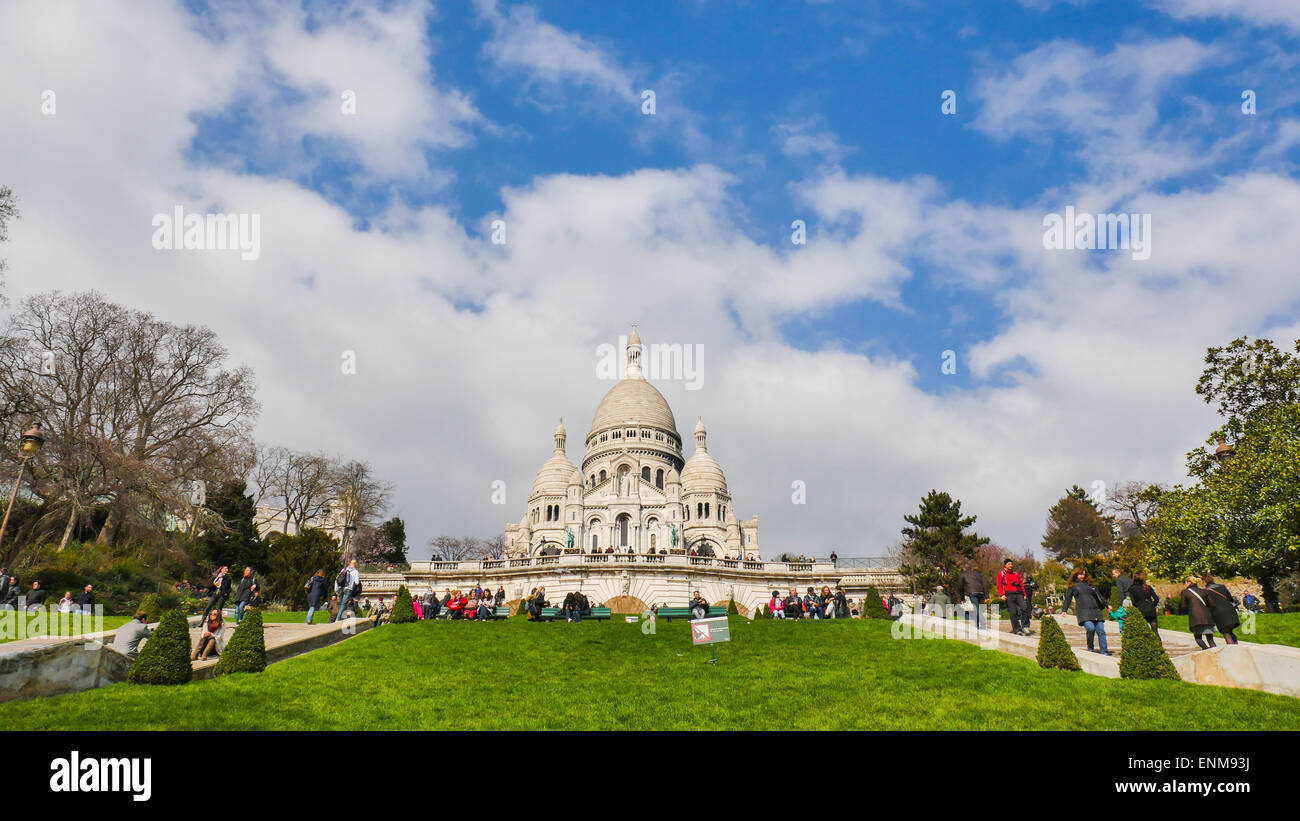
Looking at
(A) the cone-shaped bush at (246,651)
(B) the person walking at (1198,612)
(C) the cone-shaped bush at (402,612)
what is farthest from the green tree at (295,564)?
(B) the person walking at (1198,612)

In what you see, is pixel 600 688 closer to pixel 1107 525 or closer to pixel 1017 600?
pixel 1017 600

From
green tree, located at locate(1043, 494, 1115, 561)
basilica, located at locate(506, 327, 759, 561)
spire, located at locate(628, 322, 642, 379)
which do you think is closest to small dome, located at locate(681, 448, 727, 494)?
basilica, located at locate(506, 327, 759, 561)

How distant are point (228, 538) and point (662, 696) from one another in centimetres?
3804

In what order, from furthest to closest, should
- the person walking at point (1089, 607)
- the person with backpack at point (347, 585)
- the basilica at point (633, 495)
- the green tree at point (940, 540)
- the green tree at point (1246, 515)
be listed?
the basilica at point (633, 495), the green tree at point (940, 540), the person with backpack at point (347, 585), the green tree at point (1246, 515), the person walking at point (1089, 607)

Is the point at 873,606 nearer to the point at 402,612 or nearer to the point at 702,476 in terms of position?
the point at 402,612

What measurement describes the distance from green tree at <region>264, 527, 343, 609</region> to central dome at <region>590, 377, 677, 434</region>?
49.1 m

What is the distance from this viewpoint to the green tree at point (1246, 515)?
76.2 feet

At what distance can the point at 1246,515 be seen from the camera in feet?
80.1

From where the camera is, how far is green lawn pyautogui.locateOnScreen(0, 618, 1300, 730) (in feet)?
32.7

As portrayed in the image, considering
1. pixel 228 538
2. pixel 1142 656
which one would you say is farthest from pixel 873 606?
pixel 228 538

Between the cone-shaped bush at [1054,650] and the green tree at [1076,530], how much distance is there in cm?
6640

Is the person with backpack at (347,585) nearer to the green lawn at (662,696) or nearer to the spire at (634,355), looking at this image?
the green lawn at (662,696)
